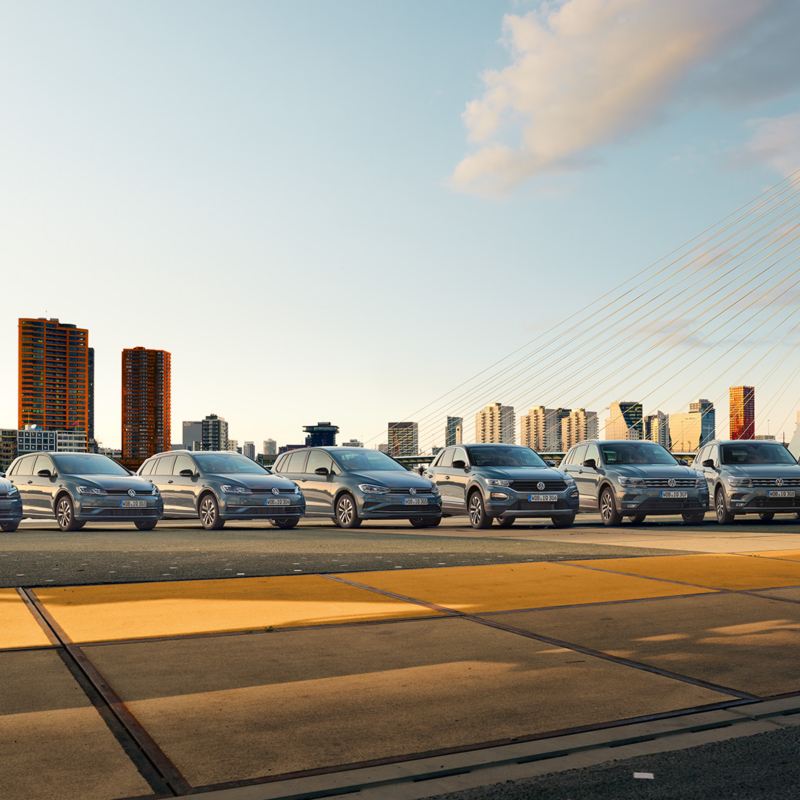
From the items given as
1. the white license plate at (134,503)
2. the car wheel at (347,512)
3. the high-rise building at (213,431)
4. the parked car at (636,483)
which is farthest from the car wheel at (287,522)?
the high-rise building at (213,431)

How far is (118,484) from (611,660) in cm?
1313

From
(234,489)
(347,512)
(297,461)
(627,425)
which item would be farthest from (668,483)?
(627,425)

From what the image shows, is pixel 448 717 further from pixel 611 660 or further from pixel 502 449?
pixel 502 449

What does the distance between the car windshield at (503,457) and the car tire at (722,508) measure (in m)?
3.64

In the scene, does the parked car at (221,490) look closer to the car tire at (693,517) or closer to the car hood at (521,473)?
the car hood at (521,473)

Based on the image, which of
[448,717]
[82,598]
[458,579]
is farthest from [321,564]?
[448,717]

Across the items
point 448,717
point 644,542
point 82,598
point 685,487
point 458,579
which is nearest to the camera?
point 448,717

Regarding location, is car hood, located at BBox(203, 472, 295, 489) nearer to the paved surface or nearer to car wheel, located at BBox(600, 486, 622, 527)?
car wheel, located at BBox(600, 486, 622, 527)

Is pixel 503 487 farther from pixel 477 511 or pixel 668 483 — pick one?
pixel 668 483

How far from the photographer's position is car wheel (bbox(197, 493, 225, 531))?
58.4ft

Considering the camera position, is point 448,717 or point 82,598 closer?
point 448,717

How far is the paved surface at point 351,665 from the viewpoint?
13.3ft

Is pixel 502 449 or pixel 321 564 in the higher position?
pixel 502 449

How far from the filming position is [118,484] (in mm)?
17328
